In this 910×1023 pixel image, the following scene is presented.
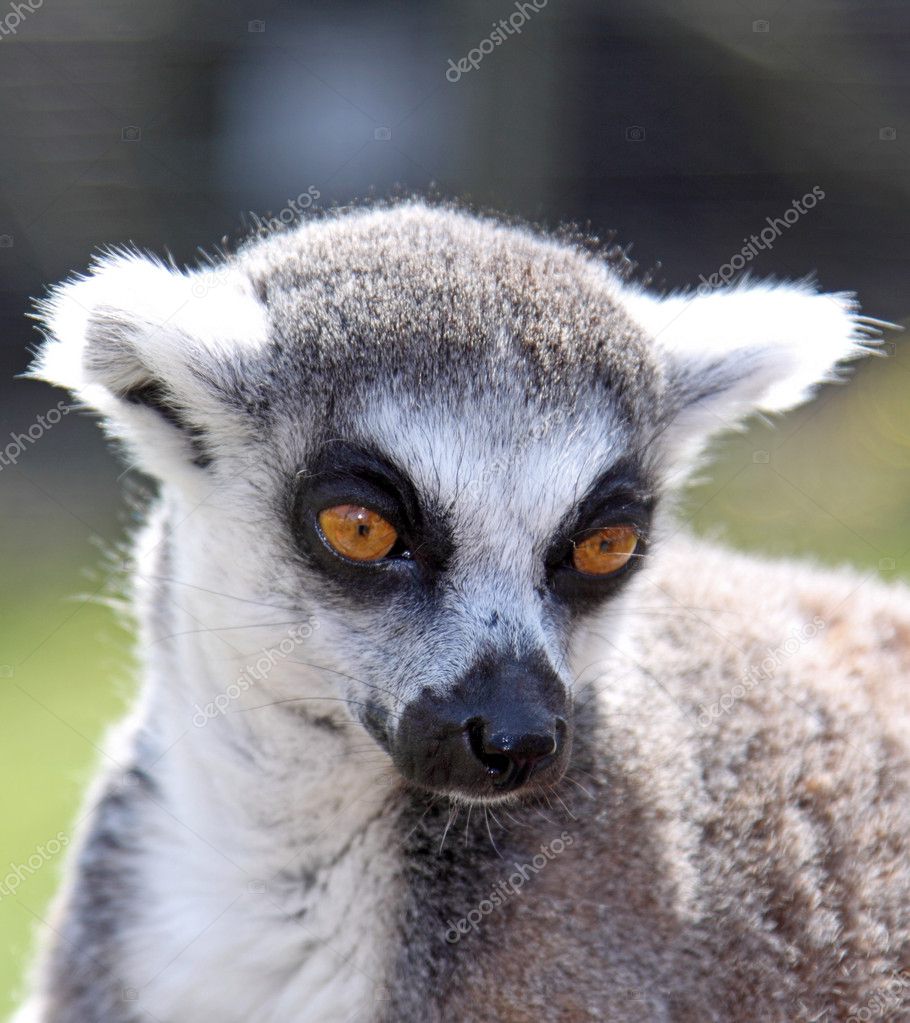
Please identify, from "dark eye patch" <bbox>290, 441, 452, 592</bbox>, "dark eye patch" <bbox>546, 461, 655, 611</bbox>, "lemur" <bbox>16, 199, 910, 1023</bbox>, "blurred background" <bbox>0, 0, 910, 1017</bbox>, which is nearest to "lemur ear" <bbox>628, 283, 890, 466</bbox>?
"lemur" <bbox>16, 199, 910, 1023</bbox>

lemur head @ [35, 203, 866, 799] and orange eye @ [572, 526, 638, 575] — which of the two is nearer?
lemur head @ [35, 203, 866, 799]

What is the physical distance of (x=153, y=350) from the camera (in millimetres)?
2592

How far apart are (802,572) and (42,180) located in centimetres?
637

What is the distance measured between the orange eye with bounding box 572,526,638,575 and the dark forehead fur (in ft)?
0.96

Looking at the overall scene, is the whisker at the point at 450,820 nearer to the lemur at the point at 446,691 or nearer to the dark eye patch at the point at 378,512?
the lemur at the point at 446,691

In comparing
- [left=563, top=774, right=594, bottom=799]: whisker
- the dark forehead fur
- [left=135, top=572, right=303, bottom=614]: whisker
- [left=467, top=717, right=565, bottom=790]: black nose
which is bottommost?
[left=563, top=774, right=594, bottom=799]: whisker

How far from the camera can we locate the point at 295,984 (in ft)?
8.70

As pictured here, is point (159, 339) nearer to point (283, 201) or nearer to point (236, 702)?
point (236, 702)

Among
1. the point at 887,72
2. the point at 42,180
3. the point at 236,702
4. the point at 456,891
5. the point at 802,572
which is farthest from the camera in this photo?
the point at 887,72

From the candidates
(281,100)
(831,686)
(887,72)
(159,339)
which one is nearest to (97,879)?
(159,339)

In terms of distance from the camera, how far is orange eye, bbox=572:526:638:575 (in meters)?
2.58

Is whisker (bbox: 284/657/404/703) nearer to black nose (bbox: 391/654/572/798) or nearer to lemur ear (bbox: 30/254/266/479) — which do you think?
black nose (bbox: 391/654/572/798)

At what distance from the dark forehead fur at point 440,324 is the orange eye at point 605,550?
0.29 metres

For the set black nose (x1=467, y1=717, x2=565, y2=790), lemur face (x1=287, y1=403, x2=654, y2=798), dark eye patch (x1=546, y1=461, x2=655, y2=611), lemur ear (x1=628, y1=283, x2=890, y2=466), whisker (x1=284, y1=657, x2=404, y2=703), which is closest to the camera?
black nose (x1=467, y1=717, x2=565, y2=790)
